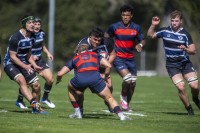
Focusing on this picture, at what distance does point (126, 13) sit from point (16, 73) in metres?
3.15

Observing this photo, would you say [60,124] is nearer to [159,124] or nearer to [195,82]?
[159,124]

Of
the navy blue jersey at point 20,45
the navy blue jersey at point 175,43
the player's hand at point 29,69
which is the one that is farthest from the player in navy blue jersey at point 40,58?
the navy blue jersey at point 175,43

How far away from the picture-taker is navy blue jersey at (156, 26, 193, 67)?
1666 cm

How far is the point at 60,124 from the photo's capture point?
13961mm

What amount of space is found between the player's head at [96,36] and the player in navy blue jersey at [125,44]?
9.43 ft

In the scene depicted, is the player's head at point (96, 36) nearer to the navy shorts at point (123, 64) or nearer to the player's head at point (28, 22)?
the player's head at point (28, 22)

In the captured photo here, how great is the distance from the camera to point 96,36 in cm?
1497

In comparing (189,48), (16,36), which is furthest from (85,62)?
(189,48)

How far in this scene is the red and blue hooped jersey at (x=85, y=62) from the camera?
48.2 ft

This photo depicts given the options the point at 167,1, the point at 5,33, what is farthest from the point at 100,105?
the point at 5,33

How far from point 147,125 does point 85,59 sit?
1.81 meters

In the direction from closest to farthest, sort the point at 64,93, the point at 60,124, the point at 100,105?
1. the point at 60,124
2. the point at 100,105
3. the point at 64,93

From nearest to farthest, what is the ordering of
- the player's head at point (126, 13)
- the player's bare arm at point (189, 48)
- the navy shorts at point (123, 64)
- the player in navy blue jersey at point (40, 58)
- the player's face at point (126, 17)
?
the player's bare arm at point (189, 48)
the player's head at point (126, 13)
the player's face at point (126, 17)
the navy shorts at point (123, 64)
the player in navy blue jersey at point (40, 58)

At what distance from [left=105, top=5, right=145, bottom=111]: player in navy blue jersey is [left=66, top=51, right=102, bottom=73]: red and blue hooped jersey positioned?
10.6 feet
